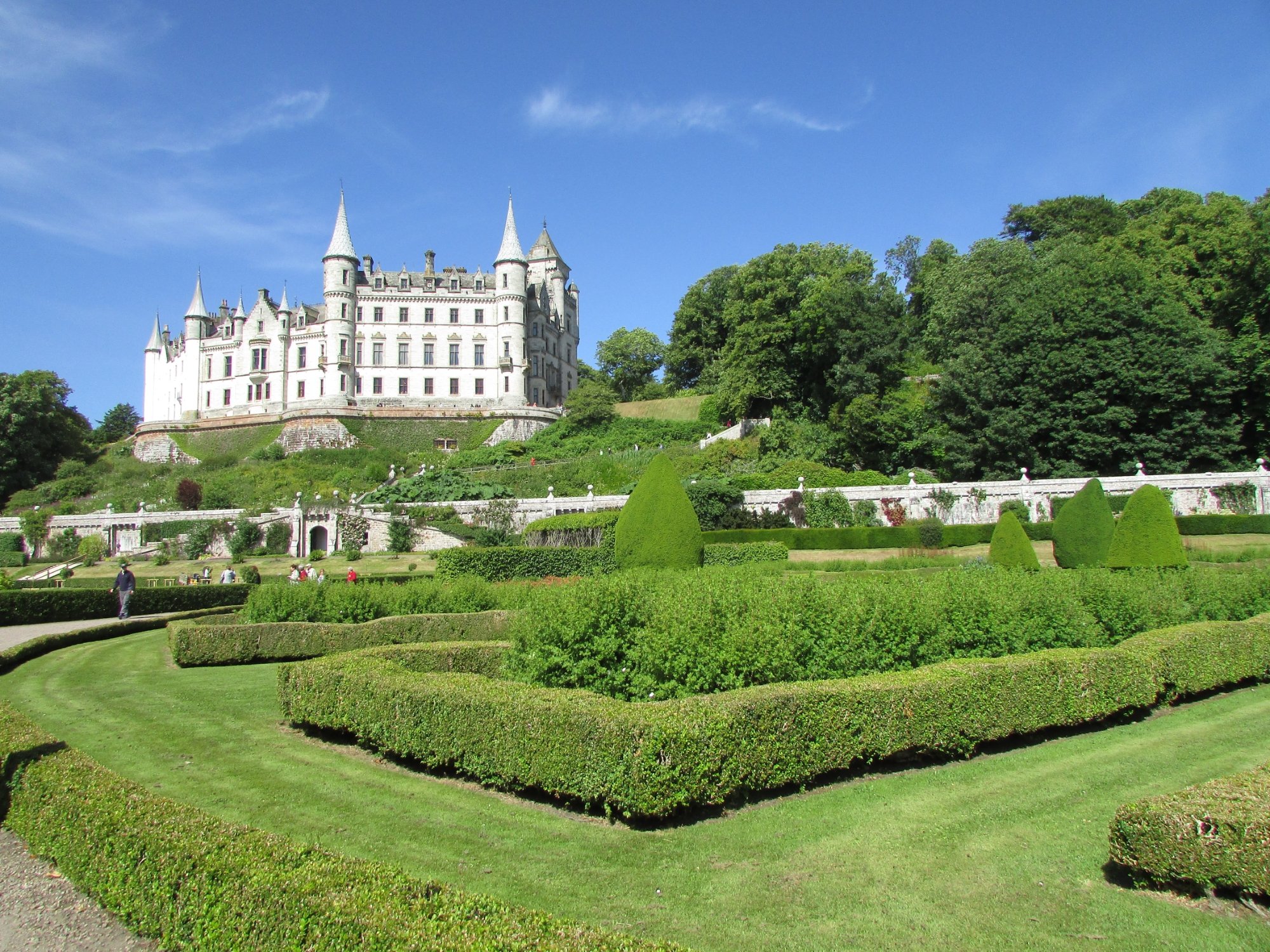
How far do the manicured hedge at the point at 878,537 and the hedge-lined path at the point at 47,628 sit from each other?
62.7 ft

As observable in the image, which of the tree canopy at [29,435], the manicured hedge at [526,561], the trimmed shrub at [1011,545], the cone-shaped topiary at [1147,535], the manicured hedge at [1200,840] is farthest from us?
the tree canopy at [29,435]

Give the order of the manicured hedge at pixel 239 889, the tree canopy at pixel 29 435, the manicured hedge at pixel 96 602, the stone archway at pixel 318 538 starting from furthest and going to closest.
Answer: the tree canopy at pixel 29 435
the stone archway at pixel 318 538
the manicured hedge at pixel 96 602
the manicured hedge at pixel 239 889

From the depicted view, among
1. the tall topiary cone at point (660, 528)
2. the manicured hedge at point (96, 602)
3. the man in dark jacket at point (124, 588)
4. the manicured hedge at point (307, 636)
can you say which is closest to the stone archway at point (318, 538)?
the manicured hedge at point (96, 602)

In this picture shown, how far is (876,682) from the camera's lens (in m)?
9.13

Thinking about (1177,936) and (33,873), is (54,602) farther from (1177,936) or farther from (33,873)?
(1177,936)

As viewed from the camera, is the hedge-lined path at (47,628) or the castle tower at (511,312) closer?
the hedge-lined path at (47,628)

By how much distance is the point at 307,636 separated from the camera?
16.7m

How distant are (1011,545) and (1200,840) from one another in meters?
17.7

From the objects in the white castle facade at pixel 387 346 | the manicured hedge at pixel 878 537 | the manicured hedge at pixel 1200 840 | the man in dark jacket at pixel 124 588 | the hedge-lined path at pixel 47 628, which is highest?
the white castle facade at pixel 387 346

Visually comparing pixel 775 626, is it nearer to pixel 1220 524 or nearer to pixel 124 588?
pixel 124 588

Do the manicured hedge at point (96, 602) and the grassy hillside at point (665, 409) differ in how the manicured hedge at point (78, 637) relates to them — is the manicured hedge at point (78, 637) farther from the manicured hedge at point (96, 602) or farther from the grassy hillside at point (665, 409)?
the grassy hillside at point (665, 409)

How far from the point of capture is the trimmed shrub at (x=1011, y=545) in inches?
869

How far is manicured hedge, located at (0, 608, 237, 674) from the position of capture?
637 inches

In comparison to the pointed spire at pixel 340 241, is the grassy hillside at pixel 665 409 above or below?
below
